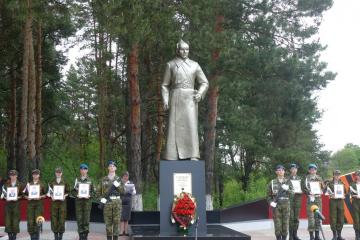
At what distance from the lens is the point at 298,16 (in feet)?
57.7

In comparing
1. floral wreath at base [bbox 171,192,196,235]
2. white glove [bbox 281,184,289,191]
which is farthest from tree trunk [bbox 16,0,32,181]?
white glove [bbox 281,184,289,191]

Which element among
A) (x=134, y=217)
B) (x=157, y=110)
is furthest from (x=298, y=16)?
(x=134, y=217)

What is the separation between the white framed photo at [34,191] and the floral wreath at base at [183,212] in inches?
124

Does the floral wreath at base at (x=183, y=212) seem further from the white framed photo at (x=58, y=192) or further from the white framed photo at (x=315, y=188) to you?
the white framed photo at (x=315, y=188)

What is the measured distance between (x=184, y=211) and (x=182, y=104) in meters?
2.06

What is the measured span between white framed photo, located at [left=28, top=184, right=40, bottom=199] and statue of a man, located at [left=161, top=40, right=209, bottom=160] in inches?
113

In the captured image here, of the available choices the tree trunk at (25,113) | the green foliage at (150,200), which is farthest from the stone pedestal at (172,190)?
the green foliage at (150,200)

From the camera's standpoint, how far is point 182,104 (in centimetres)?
969

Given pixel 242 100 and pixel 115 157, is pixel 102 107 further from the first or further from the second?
pixel 242 100

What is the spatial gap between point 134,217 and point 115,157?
1385 centimetres

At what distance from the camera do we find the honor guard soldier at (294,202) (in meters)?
11.0

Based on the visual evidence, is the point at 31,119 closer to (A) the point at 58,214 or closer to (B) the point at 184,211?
(A) the point at 58,214

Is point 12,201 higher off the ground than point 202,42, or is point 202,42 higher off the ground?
point 202,42

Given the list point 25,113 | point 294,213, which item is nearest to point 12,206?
point 25,113
